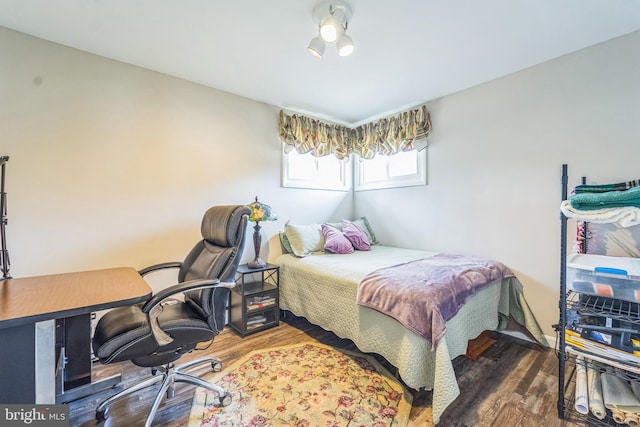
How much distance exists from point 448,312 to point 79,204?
2749mm

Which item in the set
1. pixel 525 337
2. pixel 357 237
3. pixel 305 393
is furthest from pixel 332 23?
pixel 525 337

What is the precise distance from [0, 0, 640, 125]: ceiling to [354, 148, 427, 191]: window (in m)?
0.85

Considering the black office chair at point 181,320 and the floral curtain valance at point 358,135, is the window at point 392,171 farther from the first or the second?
the black office chair at point 181,320

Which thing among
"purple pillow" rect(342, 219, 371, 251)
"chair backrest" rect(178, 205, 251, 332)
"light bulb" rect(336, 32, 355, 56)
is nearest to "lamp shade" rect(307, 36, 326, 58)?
"light bulb" rect(336, 32, 355, 56)

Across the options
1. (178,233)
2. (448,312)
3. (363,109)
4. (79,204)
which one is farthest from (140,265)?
(363,109)

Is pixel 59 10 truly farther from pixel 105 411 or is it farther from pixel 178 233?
pixel 105 411

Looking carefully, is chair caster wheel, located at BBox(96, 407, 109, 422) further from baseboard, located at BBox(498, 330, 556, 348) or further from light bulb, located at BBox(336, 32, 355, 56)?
baseboard, located at BBox(498, 330, 556, 348)

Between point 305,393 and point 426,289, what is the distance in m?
1.00

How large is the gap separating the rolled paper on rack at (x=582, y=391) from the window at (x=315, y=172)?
2798 millimetres

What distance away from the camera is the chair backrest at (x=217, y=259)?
1581mm

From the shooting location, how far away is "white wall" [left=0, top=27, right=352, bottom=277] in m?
1.92

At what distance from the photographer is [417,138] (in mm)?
3090

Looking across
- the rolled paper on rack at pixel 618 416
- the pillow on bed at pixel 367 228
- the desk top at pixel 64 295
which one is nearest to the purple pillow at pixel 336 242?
the pillow on bed at pixel 367 228

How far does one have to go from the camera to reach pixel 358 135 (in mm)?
3789
